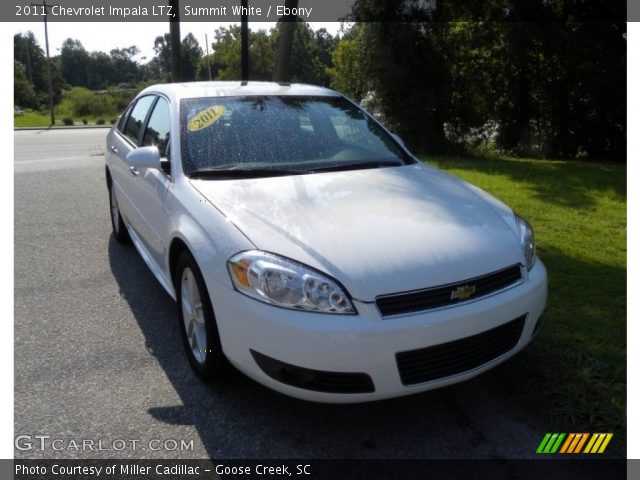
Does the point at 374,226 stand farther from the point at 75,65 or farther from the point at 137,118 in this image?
the point at 75,65

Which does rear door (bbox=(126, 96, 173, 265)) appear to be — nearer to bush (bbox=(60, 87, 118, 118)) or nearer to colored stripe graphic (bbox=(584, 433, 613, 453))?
colored stripe graphic (bbox=(584, 433, 613, 453))

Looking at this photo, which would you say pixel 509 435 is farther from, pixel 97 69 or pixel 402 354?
pixel 97 69

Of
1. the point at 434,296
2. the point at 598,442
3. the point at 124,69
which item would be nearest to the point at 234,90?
the point at 434,296

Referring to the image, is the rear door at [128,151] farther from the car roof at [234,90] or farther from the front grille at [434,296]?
the front grille at [434,296]

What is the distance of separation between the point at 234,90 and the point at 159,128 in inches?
24.3

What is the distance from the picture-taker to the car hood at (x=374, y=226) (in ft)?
7.89

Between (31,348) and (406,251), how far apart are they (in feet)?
8.17

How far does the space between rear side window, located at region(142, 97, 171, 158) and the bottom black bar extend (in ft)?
6.53

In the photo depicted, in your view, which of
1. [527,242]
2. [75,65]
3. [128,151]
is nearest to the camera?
[527,242]

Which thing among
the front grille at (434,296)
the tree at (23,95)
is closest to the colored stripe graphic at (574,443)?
the front grille at (434,296)

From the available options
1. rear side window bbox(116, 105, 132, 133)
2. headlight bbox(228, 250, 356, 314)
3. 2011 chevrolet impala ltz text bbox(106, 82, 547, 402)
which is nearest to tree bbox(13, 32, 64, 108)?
rear side window bbox(116, 105, 132, 133)

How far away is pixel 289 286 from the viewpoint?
7.75 feet

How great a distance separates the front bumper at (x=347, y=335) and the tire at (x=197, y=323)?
181mm

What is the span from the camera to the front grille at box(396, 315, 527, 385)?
2.36 m
